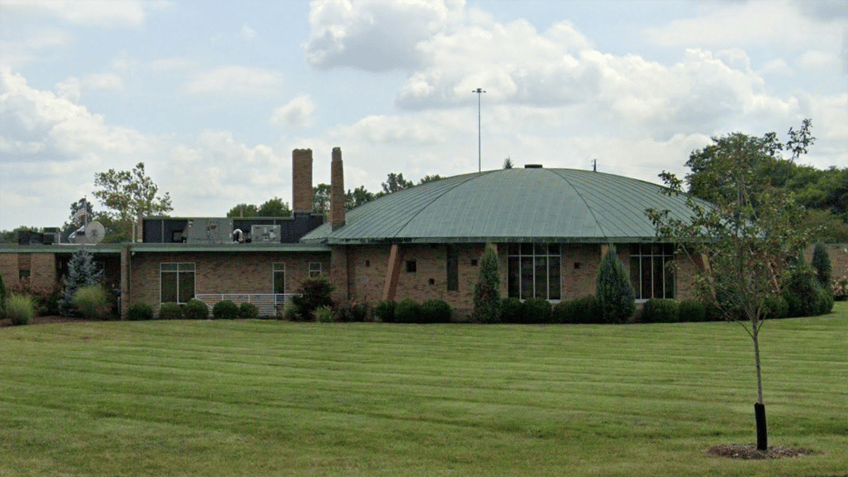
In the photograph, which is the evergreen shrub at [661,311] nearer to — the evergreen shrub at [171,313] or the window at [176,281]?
the evergreen shrub at [171,313]

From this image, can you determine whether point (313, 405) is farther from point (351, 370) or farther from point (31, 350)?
point (31, 350)

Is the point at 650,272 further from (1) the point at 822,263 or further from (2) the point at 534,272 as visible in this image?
(1) the point at 822,263

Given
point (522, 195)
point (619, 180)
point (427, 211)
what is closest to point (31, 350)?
point (427, 211)

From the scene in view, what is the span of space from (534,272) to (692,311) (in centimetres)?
602

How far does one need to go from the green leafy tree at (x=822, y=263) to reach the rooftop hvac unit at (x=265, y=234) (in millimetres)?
24356

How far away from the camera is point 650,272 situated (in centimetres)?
3697

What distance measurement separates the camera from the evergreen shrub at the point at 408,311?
1404 inches

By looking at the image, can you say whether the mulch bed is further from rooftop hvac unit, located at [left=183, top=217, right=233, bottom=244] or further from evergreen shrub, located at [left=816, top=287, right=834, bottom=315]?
evergreen shrub, located at [left=816, top=287, right=834, bottom=315]

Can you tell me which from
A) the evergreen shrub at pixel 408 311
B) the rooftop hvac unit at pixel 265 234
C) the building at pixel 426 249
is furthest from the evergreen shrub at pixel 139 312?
the evergreen shrub at pixel 408 311

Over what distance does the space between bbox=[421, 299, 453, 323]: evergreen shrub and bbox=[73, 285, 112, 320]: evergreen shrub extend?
1299 cm

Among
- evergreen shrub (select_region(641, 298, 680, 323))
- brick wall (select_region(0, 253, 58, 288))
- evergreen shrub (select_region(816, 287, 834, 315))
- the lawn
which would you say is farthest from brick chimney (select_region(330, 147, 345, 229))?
evergreen shrub (select_region(816, 287, 834, 315))

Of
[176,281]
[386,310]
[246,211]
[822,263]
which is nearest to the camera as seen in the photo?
[386,310]

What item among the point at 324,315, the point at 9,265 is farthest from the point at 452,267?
the point at 9,265

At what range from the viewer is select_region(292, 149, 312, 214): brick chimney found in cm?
4653
